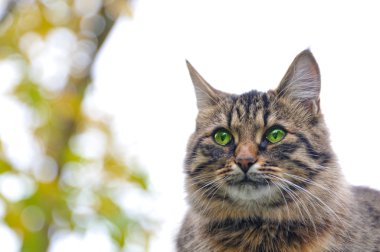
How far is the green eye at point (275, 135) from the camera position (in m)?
3.70

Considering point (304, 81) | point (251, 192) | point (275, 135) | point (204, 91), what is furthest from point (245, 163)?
point (204, 91)

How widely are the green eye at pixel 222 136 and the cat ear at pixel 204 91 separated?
0.30 metres

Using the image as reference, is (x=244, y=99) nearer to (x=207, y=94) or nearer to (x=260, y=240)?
(x=207, y=94)

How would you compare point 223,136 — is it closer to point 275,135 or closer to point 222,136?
point 222,136

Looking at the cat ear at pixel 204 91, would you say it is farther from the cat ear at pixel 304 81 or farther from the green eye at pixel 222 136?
the cat ear at pixel 304 81

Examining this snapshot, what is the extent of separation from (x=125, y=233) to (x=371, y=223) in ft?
4.42

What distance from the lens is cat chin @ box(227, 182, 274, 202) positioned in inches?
140

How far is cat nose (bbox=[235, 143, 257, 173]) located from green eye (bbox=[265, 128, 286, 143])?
0.13 metres

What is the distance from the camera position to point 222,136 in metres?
3.87

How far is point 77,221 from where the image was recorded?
4.22 metres

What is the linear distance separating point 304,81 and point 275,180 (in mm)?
627

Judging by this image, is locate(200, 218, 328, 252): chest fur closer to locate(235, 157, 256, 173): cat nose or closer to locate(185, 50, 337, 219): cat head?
locate(185, 50, 337, 219): cat head

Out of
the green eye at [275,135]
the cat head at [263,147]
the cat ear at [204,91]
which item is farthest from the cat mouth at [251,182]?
the cat ear at [204,91]

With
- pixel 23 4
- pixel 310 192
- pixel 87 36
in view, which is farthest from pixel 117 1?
pixel 310 192
